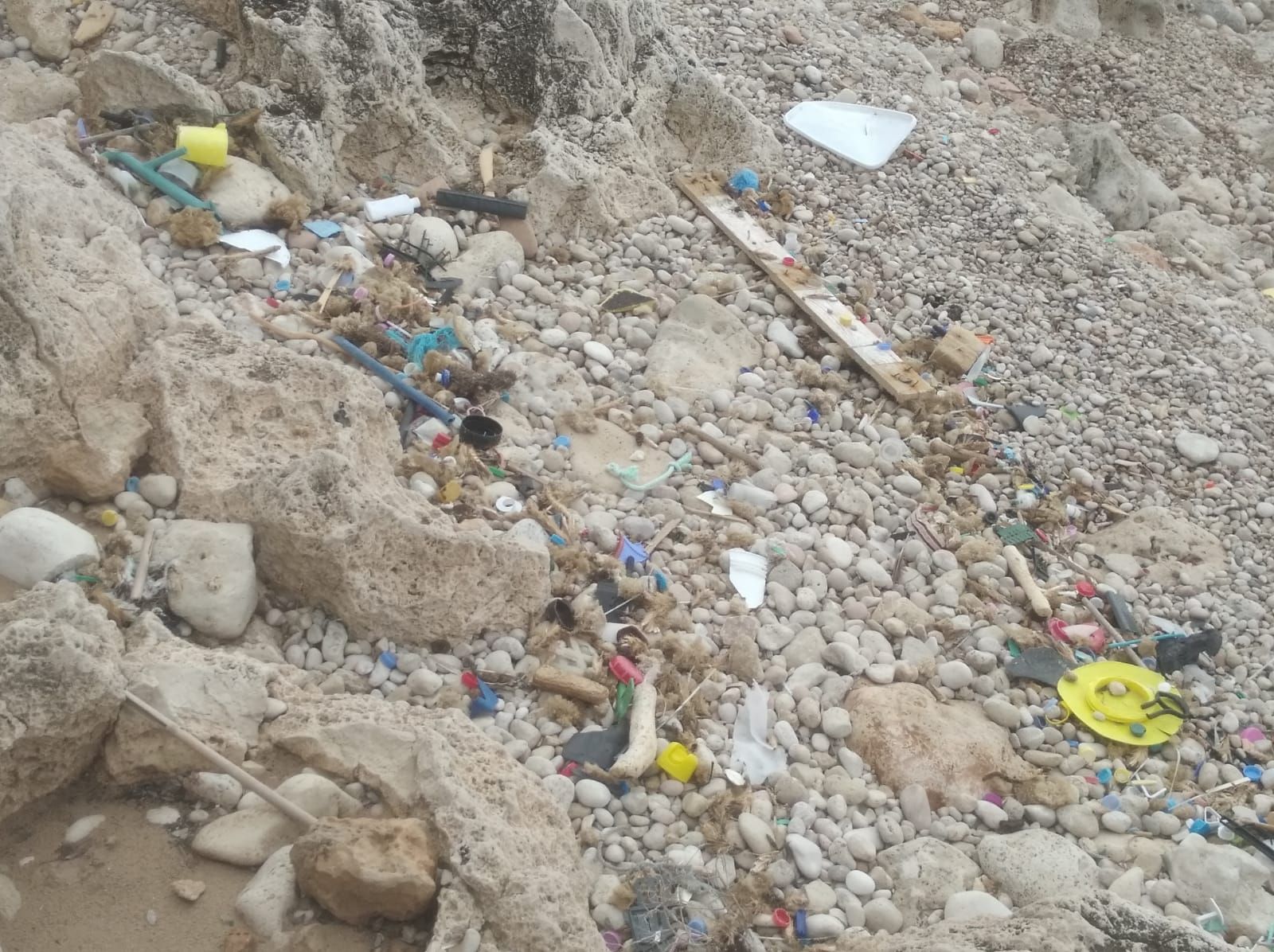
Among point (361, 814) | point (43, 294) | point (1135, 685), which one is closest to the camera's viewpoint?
point (361, 814)

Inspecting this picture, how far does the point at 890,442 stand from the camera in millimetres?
5641

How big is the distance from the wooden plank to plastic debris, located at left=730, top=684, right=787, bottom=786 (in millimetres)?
2387

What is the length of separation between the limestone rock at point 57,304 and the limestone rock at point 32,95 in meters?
0.97

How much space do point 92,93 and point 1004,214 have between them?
18.2ft

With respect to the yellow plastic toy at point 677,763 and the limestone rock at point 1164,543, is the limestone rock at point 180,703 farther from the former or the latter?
the limestone rock at point 1164,543

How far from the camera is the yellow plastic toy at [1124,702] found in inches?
179

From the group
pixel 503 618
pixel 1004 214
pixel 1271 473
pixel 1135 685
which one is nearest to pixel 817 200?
pixel 1004 214

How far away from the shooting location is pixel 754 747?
4023mm

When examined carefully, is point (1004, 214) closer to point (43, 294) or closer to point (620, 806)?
point (620, 806)

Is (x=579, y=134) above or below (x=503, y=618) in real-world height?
above

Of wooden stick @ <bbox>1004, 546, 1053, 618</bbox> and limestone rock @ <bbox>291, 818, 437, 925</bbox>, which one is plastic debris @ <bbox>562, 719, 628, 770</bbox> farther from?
wooden stick @ <bbox>1004, 546, 1053, 618</bbox>

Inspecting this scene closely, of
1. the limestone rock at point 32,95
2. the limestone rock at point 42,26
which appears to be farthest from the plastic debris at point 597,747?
the limestone rock at point 42,26

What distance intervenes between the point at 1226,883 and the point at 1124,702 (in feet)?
2.92

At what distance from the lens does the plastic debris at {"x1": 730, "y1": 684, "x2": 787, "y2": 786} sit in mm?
3949
